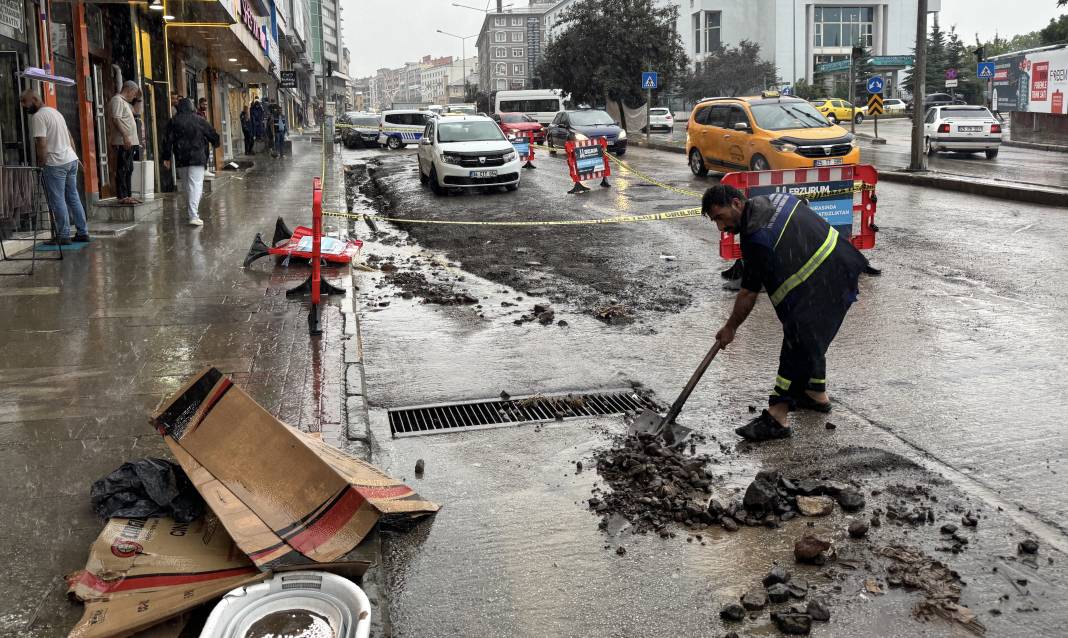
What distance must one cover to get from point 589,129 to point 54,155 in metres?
21.9

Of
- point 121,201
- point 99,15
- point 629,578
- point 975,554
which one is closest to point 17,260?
point 121,201

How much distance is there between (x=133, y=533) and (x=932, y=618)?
9.67ft

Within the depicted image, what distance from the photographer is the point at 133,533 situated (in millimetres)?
3656

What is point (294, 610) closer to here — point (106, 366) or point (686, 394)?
point (686, 394)

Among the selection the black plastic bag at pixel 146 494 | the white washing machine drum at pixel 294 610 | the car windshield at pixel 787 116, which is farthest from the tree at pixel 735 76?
the white washing machine drum at pixel 294 610

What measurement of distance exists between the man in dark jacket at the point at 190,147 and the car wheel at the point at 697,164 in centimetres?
1138

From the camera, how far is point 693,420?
5.65 metres

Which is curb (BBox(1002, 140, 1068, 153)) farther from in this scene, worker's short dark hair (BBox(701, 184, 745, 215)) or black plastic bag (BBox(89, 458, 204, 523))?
black plastic bag (BBox(89, 458, 204, 523))

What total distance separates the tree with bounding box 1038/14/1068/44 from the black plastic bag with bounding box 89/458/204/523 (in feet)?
201

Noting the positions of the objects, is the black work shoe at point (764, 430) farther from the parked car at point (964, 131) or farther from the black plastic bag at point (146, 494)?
the parked car at point (964, 131)

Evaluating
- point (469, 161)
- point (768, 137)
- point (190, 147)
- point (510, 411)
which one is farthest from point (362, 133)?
point (510, 411)

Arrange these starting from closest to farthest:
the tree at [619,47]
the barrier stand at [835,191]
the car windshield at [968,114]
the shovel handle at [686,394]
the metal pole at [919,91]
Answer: the shovel handle at [686,394], the barrier stand at [835,191], the metal pole at [919,91], the car windshield at [968,114], the tree at [619,47]

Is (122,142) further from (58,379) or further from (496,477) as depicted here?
(496,477)

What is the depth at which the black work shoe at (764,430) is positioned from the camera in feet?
17.4
